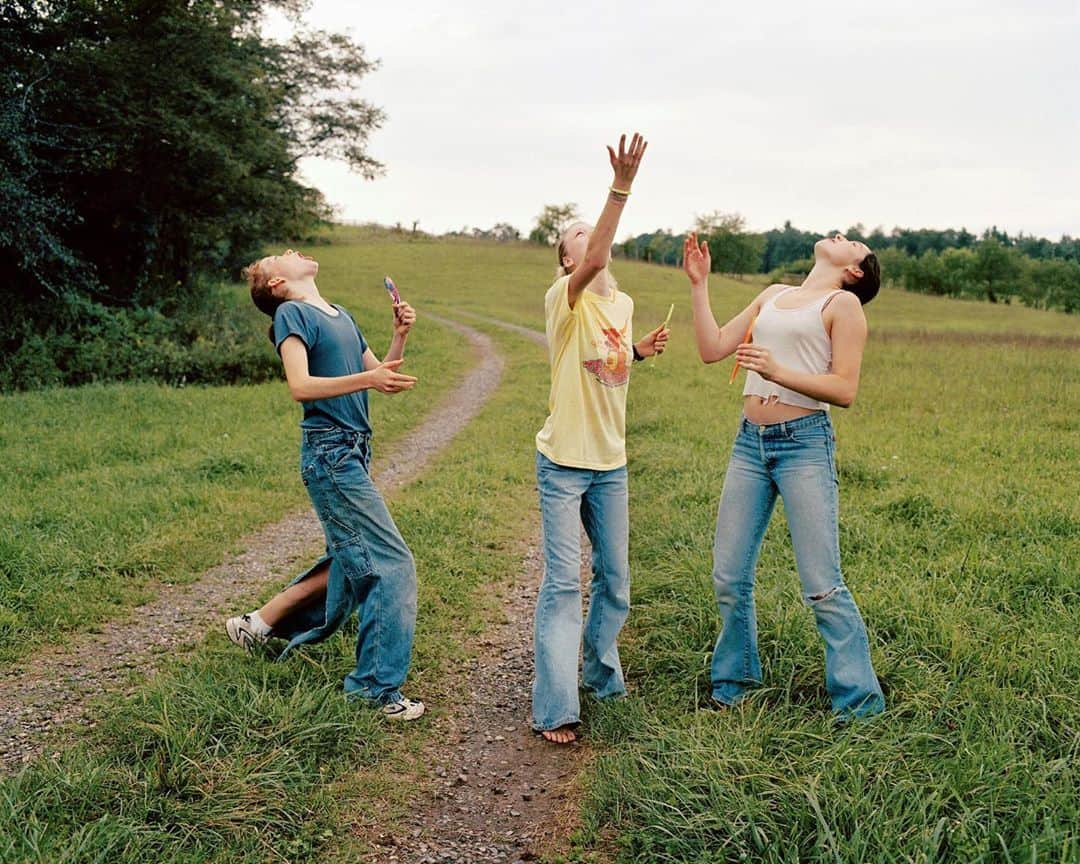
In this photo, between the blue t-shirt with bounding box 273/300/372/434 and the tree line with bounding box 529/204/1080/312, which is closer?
the blue t-shirt with bounding box 273/300/372/434

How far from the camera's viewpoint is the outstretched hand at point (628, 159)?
139 inches

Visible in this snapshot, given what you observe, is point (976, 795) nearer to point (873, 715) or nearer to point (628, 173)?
point (873, 715)

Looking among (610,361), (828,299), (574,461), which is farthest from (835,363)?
(574,461)

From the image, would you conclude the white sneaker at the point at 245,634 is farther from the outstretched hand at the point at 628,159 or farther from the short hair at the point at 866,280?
the short hair at the point at 866,280

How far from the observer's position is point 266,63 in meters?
24.6

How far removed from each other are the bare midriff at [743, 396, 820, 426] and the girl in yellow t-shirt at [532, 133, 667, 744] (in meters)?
0.65

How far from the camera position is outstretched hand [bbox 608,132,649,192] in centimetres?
353

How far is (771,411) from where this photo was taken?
3883 millimetres

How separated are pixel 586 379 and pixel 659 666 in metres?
1.80

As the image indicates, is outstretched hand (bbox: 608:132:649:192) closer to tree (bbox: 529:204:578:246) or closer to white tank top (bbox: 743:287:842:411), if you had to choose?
white tank top (bbox: 743:287:842:411)

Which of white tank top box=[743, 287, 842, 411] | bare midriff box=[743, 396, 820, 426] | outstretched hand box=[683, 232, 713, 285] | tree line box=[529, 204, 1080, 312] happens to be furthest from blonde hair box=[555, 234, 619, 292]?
tree line box=[529, 204, 1080, 312]

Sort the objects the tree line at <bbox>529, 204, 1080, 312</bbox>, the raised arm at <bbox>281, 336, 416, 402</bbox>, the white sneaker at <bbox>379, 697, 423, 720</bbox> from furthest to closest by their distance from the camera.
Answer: the tree line at <bbox>529, 204, 1080, 312</bbox>
the white sneaker at <bbox>379, 697, 423, 720</bbox>
the raised arm at <bbox>281, 336, 416, 402</bbox>

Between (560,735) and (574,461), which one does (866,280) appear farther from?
(560,735)

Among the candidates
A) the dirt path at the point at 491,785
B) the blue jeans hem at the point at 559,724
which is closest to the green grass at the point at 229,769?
the dirt path at the point at 491,785
